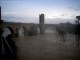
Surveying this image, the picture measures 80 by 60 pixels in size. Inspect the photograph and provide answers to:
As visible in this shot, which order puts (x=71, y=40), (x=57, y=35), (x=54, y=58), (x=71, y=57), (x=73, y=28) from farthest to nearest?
(x=57, y=35) < (x=71, y=40) < (x=73, y=28) < (x=54, y=58) < (x=71, y=57)

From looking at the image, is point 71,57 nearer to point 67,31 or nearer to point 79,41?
point 79,41

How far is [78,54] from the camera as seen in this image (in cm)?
328

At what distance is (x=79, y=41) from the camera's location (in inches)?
158

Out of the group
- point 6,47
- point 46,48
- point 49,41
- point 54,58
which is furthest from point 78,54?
point 6,47

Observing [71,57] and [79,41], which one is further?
[79,41]

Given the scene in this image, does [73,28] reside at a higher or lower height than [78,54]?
higher

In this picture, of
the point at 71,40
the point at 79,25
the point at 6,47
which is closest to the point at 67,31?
the point at 71,40

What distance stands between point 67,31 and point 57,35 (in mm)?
638

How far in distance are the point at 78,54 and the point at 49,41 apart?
1758mm

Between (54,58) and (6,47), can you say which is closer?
(6,47)

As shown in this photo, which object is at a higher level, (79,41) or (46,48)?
(79,41)

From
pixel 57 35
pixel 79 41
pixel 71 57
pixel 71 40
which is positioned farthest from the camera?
pixel 57 35

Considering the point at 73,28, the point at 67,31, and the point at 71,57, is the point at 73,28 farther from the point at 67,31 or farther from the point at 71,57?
the point at 71,57

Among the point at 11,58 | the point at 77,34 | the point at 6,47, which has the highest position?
the point at 77,34
